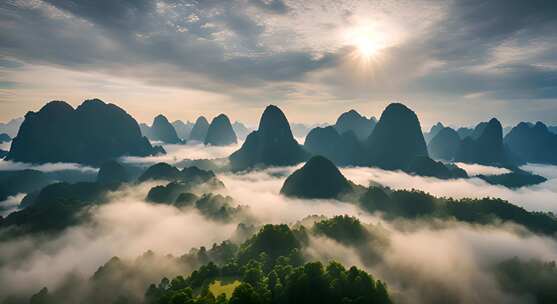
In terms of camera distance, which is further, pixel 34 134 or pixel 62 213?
pixel 34 134

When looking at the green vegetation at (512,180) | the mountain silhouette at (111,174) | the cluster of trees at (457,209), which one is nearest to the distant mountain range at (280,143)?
the green vegetation at (512,180)

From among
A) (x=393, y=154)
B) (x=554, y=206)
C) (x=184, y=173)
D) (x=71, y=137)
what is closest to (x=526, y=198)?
(x=554, y=206)

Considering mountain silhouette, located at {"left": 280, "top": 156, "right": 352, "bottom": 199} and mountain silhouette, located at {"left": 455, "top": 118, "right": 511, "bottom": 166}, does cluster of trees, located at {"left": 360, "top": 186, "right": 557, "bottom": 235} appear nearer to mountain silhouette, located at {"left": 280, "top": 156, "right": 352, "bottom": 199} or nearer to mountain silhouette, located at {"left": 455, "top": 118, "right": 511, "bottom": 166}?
mountain silhouette, located at {"left": 280, "top": 156, "right": 352, "bottom": 199}

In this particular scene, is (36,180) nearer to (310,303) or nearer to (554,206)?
(310,303)

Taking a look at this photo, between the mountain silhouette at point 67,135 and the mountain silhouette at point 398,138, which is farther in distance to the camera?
the mountain silhouette at point 67,135

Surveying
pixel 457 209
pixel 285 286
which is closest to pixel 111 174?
pixel 285 286

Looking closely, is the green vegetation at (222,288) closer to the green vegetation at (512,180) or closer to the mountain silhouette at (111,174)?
the mountain silhouette at (111,174)

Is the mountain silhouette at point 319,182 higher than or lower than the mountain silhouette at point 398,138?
lower
